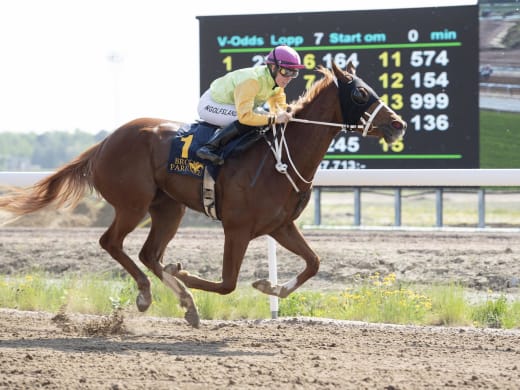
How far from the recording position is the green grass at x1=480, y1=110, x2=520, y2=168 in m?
11.0

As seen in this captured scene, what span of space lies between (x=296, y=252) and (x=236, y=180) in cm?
73

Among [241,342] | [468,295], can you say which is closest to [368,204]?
[468,295]

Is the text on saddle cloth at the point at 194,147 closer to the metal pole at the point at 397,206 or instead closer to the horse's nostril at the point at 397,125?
the horse's nostril at the point at 397,125

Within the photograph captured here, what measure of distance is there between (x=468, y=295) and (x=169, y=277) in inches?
121

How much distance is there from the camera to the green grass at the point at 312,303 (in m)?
7.49

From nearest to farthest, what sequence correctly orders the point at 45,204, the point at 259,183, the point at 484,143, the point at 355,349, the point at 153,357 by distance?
1. the point at 153,357
2. the point at 355,349
3. the point at 259,183
4. the point at 45,204
5. the point at 484,143

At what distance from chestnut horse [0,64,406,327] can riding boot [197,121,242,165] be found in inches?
3.9

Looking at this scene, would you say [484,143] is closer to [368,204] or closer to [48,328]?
[48,328]

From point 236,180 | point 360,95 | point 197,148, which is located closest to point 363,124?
point 360,95

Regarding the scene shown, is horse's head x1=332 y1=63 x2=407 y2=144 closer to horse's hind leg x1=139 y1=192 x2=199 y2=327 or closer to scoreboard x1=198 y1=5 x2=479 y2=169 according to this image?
horse's hind leg x1=139 y1=192 x2=199 y2=327

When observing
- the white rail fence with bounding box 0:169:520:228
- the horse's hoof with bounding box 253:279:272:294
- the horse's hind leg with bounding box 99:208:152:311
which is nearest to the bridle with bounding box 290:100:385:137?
the white rail fence with bounding box 0:169:520:228

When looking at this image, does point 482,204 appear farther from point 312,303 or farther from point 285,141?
point 285,141

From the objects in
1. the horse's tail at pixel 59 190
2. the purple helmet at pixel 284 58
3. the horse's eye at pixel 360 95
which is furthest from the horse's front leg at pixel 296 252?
the horse's tail at pixel 59 190

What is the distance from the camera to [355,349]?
20.0 ft
